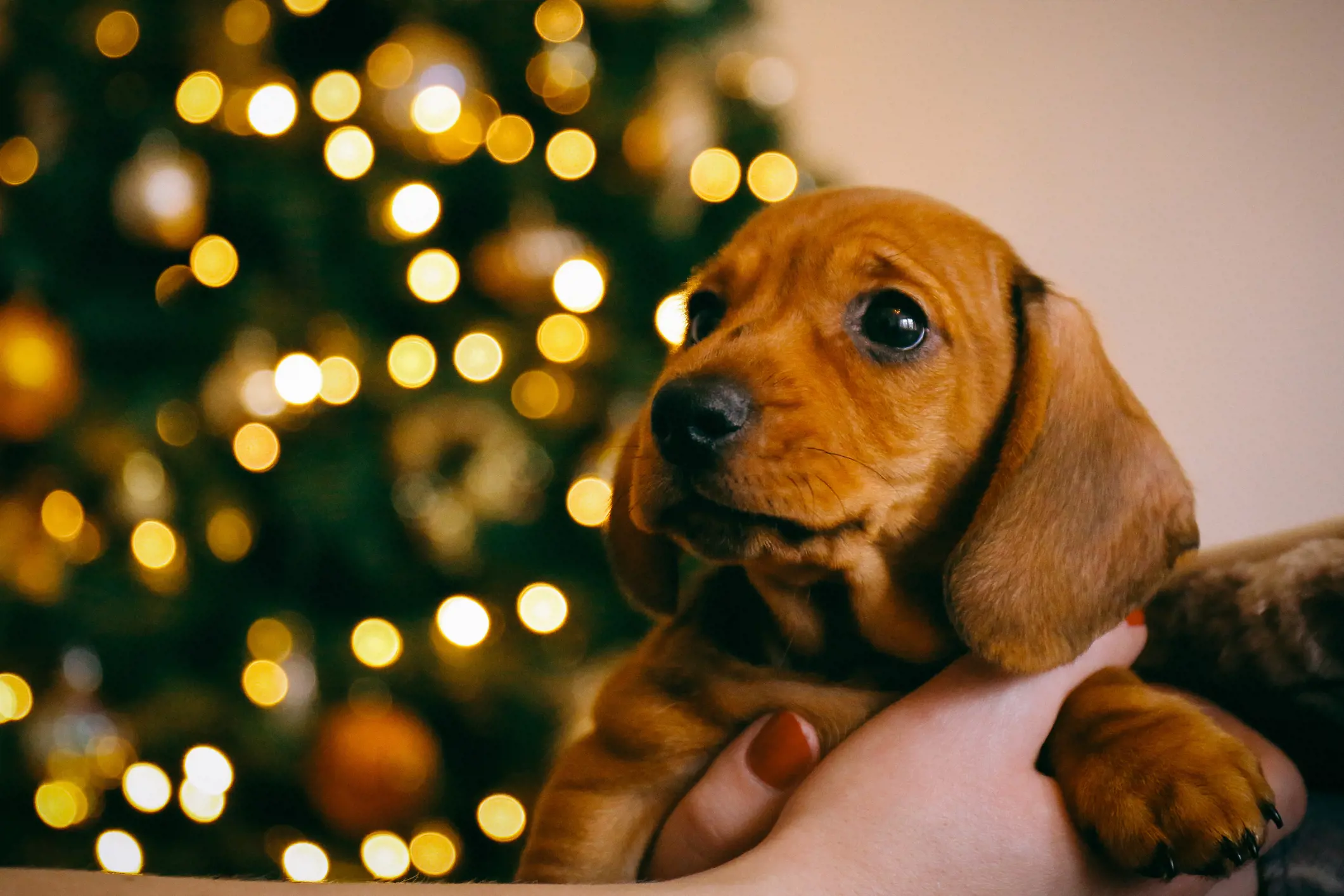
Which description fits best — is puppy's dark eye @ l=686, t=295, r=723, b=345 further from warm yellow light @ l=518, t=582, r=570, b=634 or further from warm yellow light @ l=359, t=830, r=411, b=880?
Result: warm yellow light @ l=359, t=830, r=411, b=880

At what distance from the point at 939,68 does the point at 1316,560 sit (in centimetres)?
205

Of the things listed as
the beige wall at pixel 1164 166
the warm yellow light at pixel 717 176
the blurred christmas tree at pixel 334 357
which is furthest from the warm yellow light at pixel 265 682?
the beige wall at pixel 1164 166

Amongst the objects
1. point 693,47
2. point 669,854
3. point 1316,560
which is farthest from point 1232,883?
point 693,47

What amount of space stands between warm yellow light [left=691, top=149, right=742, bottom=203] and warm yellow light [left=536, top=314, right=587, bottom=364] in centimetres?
48

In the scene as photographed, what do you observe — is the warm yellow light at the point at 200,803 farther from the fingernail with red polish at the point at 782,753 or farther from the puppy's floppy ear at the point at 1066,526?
the puppy's floppy ear at the point at 1066,526

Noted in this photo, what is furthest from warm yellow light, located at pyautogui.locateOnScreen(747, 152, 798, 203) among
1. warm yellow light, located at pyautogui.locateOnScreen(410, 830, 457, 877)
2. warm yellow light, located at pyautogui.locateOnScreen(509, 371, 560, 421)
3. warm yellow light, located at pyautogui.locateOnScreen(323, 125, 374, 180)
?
warm yellow light, located at pyautogui.locateOnScreen(410, 830, 457, 877)

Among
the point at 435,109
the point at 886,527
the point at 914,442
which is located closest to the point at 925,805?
the point at 886,527

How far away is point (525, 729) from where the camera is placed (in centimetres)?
231

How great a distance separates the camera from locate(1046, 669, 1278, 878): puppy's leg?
34.5 inches

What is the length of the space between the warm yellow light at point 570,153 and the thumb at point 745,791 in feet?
5.38

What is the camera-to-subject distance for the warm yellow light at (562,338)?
229 cm

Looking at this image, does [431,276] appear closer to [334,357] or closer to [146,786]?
[334,357]

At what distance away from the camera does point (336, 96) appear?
2.25 m

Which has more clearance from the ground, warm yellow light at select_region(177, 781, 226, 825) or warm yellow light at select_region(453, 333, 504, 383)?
warm yellow light at select_region(453, 333, 504, 383)
